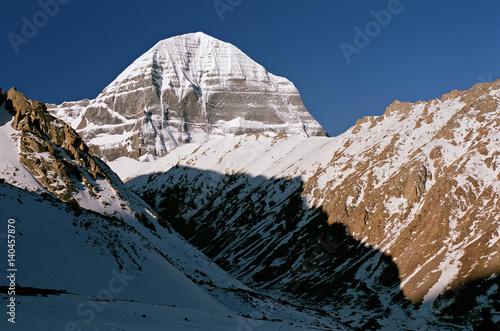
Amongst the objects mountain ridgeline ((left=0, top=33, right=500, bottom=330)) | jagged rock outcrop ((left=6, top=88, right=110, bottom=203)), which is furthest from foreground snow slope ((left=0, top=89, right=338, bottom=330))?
mountain ridgeline ((left=0, top=33, right=500, bottom=330))

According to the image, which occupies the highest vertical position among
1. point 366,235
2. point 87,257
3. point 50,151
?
point 50,151

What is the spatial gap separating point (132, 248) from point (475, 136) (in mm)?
146629

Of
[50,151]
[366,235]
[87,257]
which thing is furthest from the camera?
[366,235]

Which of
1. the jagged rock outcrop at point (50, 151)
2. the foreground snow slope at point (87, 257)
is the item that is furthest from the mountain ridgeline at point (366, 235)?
the foreground snow slope at point (87, 257)

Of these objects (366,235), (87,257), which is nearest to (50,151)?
(87,257)

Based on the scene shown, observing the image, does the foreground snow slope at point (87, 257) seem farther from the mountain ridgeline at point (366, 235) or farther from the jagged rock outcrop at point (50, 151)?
the mountain ridgeline at point (366, 235)

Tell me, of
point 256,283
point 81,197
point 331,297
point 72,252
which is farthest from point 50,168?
point 256,283

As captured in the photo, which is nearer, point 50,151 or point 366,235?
point 50,151

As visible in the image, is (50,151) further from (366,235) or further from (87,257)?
(366,235)

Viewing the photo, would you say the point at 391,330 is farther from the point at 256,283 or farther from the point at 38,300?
the point at 38,300

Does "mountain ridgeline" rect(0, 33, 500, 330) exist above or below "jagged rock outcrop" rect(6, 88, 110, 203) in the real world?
below

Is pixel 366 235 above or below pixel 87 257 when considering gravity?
below

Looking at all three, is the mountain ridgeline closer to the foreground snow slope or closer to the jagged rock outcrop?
the jagged rock outcrop

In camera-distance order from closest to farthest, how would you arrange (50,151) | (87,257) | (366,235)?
(87,257) → (50,151) → (366,235)
